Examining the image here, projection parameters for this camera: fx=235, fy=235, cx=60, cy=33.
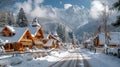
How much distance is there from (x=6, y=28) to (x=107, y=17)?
91.1 ft

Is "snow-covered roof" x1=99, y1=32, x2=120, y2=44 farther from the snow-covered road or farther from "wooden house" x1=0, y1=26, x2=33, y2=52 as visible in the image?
the snow-covered road

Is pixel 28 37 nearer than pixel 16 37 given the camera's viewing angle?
No

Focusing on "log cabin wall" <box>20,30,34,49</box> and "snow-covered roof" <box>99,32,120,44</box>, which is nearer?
"log cabin wall" <box>20,30,34,49</box>

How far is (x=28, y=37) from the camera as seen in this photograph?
7119 cm

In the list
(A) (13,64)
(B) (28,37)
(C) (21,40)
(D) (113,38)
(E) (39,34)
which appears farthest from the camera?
(D) (113,38)

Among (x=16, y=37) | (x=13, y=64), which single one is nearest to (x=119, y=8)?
(x=13, y=64)

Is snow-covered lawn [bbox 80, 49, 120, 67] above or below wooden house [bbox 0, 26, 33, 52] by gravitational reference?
below

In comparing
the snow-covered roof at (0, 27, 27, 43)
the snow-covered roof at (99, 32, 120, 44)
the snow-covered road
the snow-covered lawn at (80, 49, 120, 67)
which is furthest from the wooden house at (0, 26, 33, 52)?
the snow-covered roof at (99, 32, 120, 44)

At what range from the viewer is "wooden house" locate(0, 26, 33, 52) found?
60438mm

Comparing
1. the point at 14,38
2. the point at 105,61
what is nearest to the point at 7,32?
the point at 14,38

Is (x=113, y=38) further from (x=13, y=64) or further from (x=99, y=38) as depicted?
(x=13, y=64)

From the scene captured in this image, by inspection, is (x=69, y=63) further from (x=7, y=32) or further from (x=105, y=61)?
(x=7, y=32)

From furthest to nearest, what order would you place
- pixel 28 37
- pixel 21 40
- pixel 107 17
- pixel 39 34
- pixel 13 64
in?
1. pixel 39 34
2. pixel 28 37
3. pixel 21 40
4. pixel 107 17
5. pixel 13 64

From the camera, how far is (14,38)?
2404 inches
